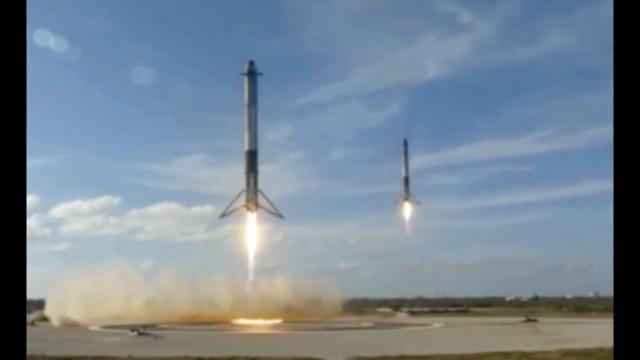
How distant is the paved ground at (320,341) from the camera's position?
44062mm

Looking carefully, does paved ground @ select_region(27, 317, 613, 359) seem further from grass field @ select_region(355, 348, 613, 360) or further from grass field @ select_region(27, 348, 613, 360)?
grass field @ select_region(355, 348, 613, 360)

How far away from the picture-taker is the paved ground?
4406 cm

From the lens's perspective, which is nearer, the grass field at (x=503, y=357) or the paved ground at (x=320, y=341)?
the grass field at (x=503, y=357)

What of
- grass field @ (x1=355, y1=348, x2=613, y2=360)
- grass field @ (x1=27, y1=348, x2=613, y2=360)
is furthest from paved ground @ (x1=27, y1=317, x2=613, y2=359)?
grass field @ (x1=355, y1=348, x2=613, y2=360)

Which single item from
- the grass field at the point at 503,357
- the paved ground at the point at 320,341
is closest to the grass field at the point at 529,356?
the grass field at the point at 503,357

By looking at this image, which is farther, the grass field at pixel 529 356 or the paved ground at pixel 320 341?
the paved ground at pixel 320 341

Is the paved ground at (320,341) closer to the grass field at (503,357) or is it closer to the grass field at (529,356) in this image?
the grass field at (503,357)

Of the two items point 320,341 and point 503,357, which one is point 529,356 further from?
point 320,341

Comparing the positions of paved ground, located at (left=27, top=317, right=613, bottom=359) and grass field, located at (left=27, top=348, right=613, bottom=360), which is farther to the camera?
paved ground, located at (left=27, top=317, right=613, bottom=359)

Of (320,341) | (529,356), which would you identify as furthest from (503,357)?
(320,341)

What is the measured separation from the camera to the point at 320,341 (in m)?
50.3

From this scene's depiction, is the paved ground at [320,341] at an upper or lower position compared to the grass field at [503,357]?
lower

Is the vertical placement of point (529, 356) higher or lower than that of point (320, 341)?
higher
